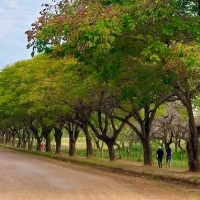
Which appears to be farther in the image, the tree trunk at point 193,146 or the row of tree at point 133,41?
the tree trunk at point 193,146

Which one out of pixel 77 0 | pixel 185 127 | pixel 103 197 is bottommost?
pixel 103 197

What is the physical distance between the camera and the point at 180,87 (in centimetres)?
1997

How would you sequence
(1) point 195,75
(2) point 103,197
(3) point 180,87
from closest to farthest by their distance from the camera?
1. (2) point 103,197
2. (1) point 195,75
3. (3) point 180,87

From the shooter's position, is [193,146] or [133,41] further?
[193,146]

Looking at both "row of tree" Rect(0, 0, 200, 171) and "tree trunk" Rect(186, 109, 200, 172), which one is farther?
Result: "tree trunk" Rect(186, 109, 200, 172)

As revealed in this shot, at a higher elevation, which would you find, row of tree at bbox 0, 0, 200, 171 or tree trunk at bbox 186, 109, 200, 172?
row of tree at bbox 0, 0, 200, 171

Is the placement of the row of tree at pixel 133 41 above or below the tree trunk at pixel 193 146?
above

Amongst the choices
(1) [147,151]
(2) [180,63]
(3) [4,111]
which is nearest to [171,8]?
(2) [180,63]

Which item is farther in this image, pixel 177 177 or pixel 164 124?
pixel 164 124

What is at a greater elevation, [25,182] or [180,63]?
[180,63]

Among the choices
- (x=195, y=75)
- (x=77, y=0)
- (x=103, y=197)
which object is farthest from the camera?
(x=195, y=75)

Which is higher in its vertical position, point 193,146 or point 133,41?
point 133,41

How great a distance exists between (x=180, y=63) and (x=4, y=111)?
135ft

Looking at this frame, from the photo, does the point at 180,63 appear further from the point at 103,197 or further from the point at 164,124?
the point at 164,124
